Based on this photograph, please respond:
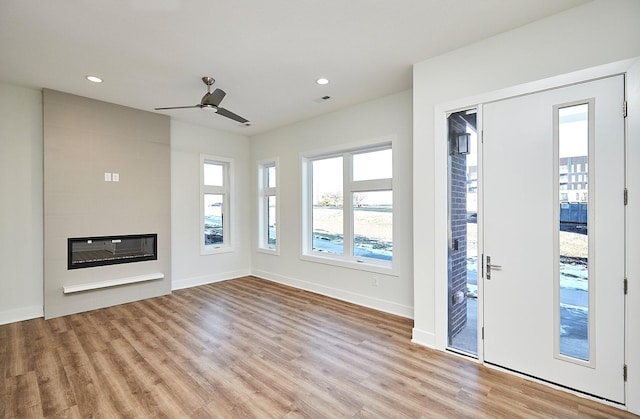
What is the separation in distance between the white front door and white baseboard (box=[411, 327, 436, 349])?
0.49 metres

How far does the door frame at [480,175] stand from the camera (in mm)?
2010

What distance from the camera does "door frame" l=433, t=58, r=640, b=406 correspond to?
201cm

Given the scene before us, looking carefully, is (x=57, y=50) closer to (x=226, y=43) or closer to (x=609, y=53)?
(x=226, y=43)

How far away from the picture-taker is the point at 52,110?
12.7 feet

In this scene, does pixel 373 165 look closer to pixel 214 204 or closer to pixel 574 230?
pixel 574 230

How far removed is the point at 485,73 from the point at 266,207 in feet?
14.8

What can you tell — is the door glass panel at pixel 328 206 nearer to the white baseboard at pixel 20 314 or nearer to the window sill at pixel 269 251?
the window sill at pixel 269 251

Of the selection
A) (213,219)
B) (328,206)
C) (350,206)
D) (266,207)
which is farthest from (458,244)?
(213,219)

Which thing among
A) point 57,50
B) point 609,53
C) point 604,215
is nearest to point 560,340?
point 604,215

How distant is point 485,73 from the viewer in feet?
8.76

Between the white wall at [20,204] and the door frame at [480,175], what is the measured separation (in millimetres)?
4992

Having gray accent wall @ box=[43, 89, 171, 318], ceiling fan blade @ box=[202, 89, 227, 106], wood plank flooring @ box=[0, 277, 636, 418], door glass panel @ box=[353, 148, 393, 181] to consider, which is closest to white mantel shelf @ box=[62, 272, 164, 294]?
gray accent wall @ box=[43, 89, 171, 318]

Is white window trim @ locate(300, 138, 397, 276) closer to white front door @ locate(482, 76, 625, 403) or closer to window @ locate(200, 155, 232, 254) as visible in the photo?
white front door @ locate(482, 76, 625, 403)

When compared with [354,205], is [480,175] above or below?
above
